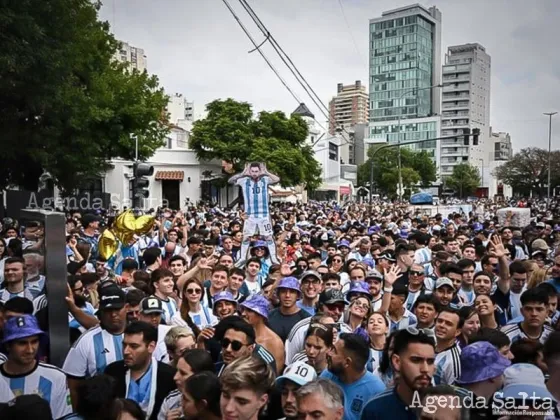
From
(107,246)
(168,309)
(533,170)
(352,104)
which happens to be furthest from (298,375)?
(352,104)

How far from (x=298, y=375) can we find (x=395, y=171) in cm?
6919

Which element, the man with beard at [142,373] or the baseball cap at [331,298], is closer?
the man with beard at [142,373]

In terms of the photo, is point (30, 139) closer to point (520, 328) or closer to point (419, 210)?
point (520, 328)

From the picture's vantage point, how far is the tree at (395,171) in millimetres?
72000

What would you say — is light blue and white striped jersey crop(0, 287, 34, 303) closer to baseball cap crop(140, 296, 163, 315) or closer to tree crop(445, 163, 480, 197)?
baseball cap crop(140, 296, 163, 315)

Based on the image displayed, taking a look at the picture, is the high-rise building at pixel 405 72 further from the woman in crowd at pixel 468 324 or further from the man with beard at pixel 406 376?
the man with beard at pixel 406 376

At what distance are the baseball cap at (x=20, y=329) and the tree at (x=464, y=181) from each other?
9088 cm

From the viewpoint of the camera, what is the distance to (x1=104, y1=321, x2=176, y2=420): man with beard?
3764 mm

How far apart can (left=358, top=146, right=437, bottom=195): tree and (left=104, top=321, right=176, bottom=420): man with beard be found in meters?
62.0

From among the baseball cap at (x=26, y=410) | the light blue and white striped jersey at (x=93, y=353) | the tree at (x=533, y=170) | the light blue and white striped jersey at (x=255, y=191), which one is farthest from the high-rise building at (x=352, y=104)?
the baseball cap at (x=26, y=410)

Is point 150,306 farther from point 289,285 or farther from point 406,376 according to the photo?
point 406,376

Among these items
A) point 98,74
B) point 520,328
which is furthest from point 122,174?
point 520,328

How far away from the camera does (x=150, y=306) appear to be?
4.79m

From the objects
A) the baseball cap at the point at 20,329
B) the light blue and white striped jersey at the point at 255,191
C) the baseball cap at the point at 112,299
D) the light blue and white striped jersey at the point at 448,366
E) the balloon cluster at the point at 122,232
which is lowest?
the light blue and white striped jersey at the point at 448,366
